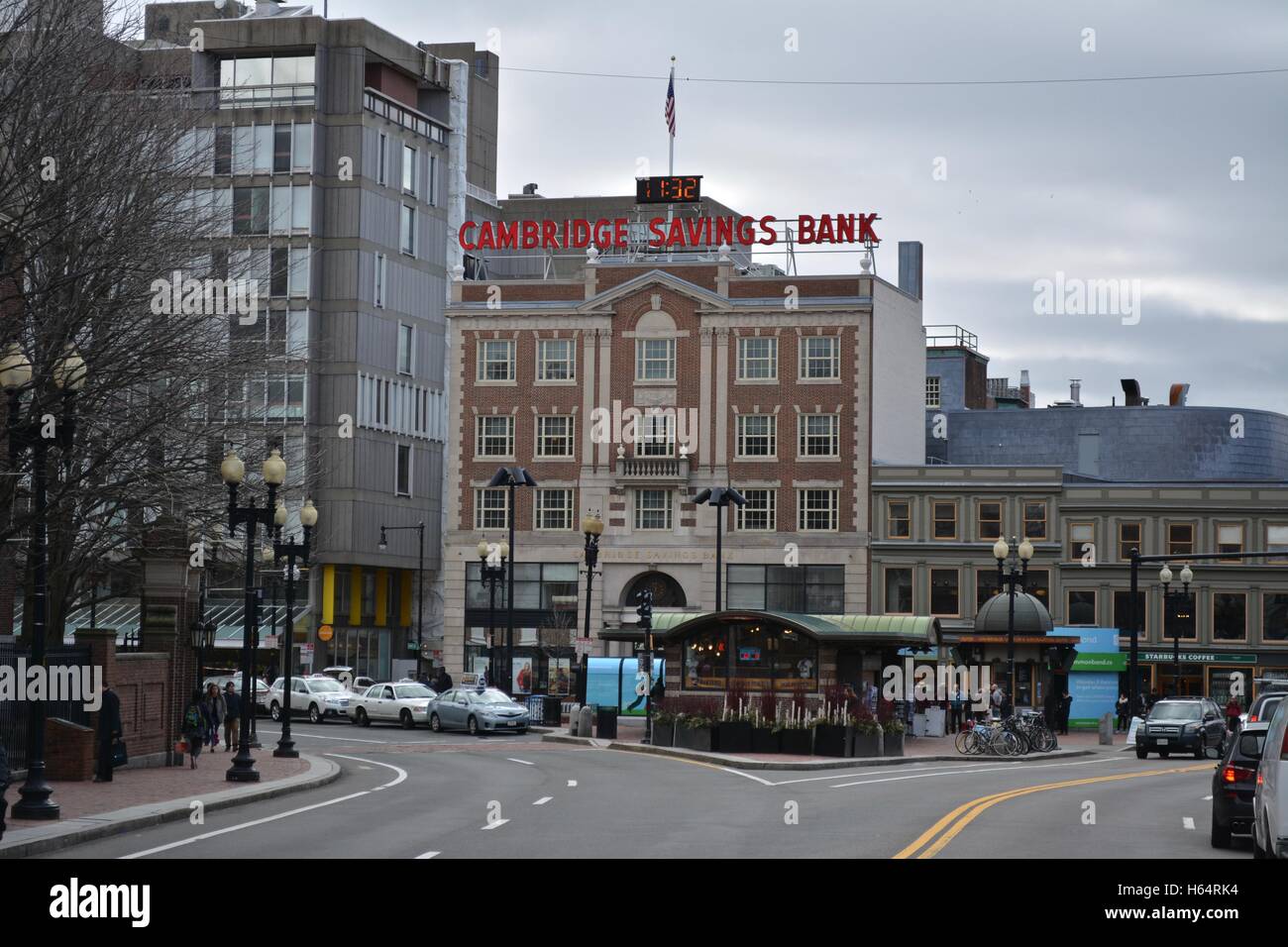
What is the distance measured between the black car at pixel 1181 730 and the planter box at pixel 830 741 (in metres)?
11.0

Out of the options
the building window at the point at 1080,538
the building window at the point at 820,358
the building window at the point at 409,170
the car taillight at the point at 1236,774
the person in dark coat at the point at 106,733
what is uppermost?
the building window at the point at 409,170

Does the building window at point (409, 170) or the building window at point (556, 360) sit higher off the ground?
the building window at point (409, 170)

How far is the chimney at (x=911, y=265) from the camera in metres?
90.8

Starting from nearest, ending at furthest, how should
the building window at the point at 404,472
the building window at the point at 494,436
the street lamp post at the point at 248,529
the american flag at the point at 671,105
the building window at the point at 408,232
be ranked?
the street lamp post at the point at 248,529
the american flag at the point at 671,105
the building window at the point at 494,436
the building window at the point at 408,232
the building window at the point at 404,472

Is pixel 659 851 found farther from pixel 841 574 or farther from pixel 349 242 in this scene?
pixel 349 242

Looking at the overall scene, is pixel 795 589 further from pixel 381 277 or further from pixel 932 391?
pixel 932 391

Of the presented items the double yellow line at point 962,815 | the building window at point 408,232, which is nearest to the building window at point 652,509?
the building window at point 408,232

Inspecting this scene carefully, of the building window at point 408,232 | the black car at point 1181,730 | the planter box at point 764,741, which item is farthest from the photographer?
the building window at point 408,232

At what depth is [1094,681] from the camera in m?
64.7

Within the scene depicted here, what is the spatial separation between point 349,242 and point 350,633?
18093 mm

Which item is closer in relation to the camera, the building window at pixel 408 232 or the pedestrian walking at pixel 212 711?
the pedestrian walking at pixel 212 711

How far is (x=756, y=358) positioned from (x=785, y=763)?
39.9 m

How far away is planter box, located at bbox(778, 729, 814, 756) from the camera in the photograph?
41062 mm

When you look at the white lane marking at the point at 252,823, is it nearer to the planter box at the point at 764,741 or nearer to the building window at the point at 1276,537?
the planter box at the point at 764,741
